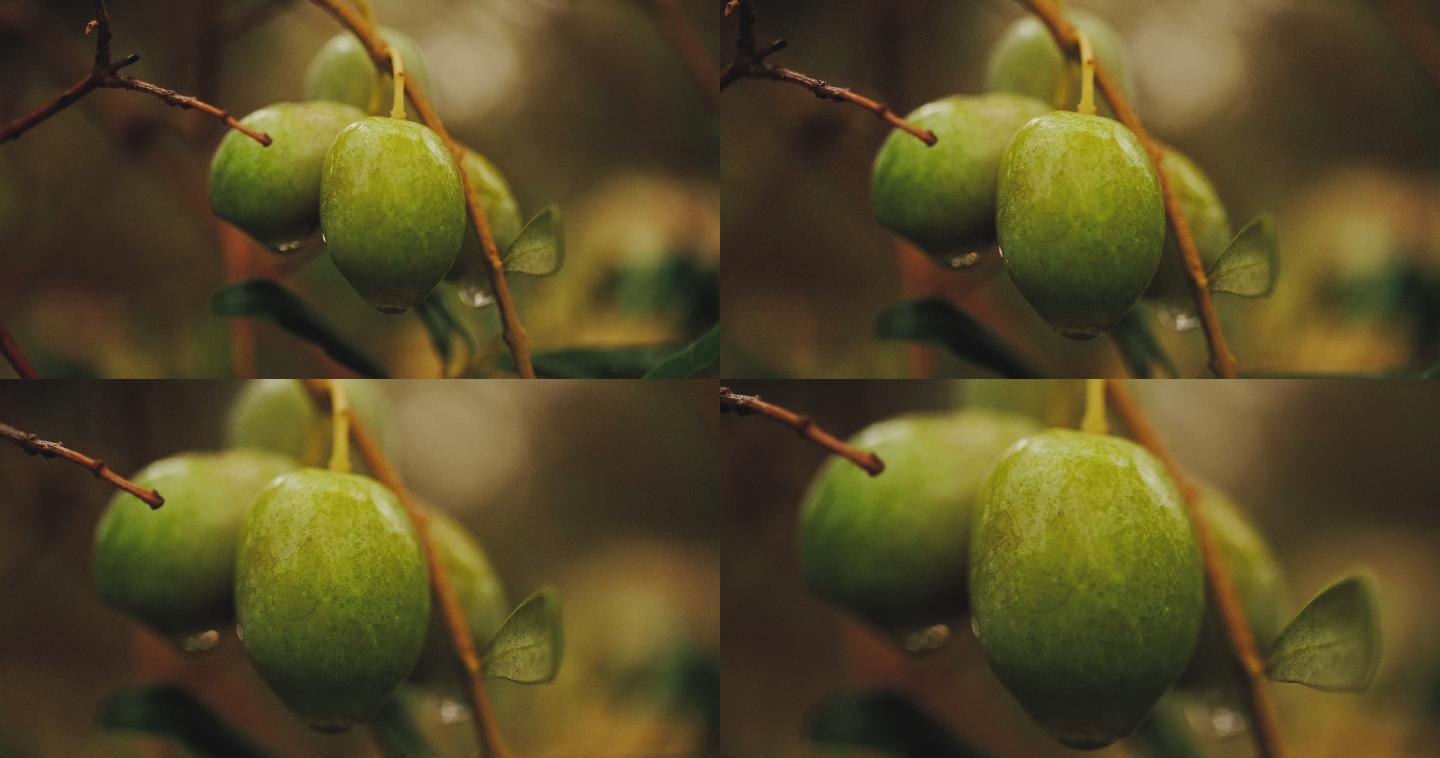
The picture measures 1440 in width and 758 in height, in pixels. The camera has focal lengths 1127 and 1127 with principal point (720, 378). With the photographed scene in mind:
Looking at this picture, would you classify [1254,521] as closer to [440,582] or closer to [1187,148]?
[1187,148]

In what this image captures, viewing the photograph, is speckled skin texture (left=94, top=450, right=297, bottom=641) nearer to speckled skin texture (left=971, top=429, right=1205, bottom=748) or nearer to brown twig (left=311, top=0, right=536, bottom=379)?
brown twig (left=311, top=0, right=536, bottom=379)

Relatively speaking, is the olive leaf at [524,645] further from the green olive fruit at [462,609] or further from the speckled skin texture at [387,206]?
the speckled skin texture at [387,206]

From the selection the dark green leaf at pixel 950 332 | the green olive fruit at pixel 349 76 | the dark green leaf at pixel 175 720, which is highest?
the green olive fruit at pixel 349 76

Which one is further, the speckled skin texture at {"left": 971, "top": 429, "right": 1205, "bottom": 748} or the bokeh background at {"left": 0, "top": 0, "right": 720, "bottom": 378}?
the bokeh background at {"left": 0, "top": 0, "right": 720, "bottom": 378}

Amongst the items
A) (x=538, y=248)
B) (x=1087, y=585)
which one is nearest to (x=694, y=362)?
(x=538, y=248)

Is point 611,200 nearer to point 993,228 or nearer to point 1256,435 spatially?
point 993,228

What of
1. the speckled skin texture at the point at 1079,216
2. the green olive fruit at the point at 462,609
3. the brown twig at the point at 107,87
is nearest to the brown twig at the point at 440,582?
the green olive fruit at the point at 462,609

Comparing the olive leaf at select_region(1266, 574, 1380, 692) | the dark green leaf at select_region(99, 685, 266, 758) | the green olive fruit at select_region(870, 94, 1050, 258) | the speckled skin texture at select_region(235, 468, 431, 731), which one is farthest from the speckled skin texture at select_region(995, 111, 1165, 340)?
the dark green leaf at select_region(99, 685, 266, 758)
